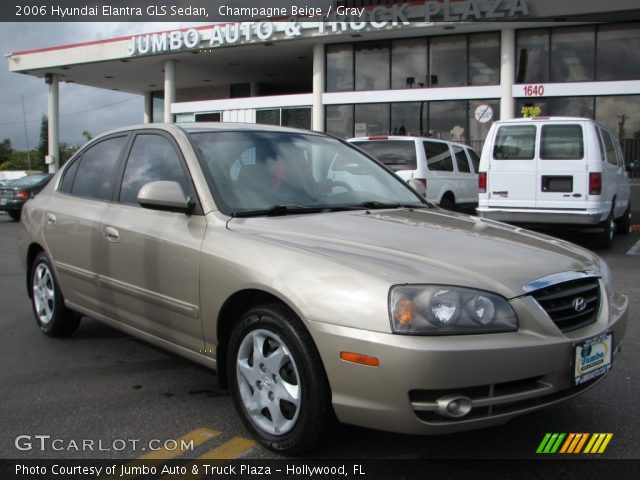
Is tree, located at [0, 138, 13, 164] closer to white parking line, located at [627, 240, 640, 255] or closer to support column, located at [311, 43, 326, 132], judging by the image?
support column, located at [311, 43, 326, 132]

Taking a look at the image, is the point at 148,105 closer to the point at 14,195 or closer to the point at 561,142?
the point at 14,195

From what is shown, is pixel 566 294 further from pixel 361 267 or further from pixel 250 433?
pixel 250 433

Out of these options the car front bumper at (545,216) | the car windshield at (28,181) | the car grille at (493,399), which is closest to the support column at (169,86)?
the car windshield at (28,181)

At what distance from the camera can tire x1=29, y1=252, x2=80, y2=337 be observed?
4816mm

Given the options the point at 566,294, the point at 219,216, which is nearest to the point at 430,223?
the point at 566,294

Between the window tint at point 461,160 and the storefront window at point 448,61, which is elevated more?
the storefront window at point 448,61

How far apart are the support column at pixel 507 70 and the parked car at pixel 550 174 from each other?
34.5 ft

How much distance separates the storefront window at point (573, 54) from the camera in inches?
780

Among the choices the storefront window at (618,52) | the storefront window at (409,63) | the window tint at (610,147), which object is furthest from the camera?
the storefront window at (409,63)

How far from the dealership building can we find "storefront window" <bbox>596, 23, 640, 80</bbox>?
0.10 ft

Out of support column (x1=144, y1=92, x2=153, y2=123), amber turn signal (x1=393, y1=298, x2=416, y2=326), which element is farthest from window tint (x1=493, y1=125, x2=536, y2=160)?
support column (x1=144, y1=92, x2=153, y2=123)

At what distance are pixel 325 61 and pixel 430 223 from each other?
2119cm

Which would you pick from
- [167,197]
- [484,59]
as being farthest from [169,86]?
[167,197]

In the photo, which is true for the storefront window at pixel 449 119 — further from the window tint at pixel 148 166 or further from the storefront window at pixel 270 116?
the window tint at pixel 148 166
